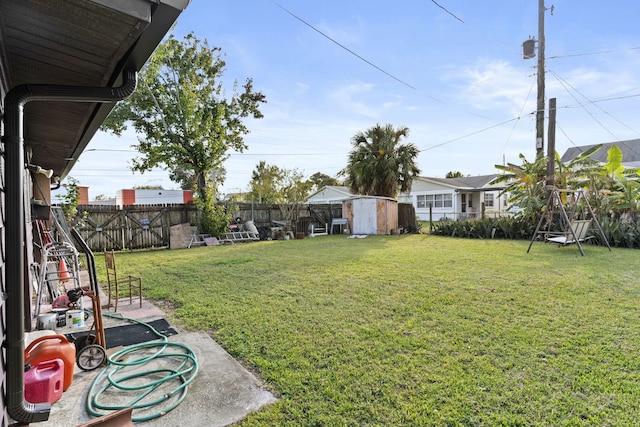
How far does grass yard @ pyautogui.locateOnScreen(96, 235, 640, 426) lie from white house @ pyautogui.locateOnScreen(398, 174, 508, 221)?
17038mm

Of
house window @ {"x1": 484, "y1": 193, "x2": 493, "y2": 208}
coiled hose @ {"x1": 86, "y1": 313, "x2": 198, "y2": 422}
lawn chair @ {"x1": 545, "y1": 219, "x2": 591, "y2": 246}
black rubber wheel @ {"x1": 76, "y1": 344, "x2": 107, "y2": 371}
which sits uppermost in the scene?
house window @ {"x1": 484, "y1": 193, "x2": 493, "y2": 208}

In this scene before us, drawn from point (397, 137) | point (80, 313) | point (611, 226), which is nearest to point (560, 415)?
point (80, 313)

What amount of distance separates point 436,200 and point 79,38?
2481 cm

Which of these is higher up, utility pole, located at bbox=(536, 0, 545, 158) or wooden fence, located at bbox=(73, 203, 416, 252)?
utility pole, located at bbox=(536, 0, 545, 158)

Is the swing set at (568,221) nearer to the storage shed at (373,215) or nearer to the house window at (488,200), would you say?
the storage shed at (373,215)

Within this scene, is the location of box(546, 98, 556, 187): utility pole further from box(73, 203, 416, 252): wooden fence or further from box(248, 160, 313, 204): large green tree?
box(248, 160, 313, 204): large green tree

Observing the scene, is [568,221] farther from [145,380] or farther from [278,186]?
[278,186]

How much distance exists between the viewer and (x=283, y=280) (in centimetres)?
573

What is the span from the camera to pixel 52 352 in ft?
7.29

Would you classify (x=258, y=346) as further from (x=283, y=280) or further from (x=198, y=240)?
(x=198, y=240)

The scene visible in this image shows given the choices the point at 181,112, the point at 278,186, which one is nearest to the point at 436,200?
the point at 278,186

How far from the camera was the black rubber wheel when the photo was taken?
2635 mm

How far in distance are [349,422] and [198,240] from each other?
36.6 feet

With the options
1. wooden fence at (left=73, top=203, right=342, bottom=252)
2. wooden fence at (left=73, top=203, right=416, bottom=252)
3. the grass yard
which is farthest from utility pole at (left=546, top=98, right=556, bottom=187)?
wooden fence at (left=73, top=203, right=342, bottom=252)
